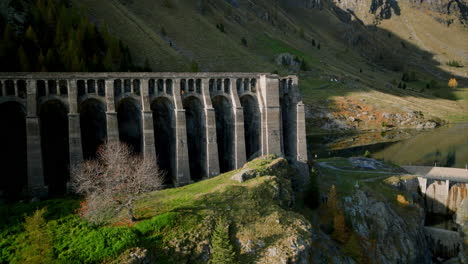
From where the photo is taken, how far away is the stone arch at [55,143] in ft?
166

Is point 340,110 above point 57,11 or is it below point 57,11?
below

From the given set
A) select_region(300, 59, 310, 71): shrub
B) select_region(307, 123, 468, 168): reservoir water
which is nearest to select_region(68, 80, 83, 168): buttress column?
select_region(307, 123, 468, 168): reservoir water

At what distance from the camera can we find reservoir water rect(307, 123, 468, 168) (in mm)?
89938

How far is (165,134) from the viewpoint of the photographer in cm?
5775

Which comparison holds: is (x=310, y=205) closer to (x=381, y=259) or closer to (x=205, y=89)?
(x=381, y=259)

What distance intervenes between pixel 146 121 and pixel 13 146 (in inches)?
676

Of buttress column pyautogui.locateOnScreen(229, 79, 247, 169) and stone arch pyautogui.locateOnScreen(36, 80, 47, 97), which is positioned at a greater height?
stone arch pyautogui.locateOnScreen(36, 80, 47, 97)

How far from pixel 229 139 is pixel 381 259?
26.5 metres

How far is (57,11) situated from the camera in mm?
92375

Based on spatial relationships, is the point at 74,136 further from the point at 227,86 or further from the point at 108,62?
the point at 108,62

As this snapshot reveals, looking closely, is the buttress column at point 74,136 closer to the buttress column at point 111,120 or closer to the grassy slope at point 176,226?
the buttress column at point 111,120

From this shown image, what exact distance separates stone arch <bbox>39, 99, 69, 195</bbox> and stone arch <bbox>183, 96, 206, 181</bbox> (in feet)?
56.7

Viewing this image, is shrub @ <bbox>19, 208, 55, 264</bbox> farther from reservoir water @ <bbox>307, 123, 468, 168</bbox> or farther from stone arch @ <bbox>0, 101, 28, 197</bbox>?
reservoir water @ <bbox>307, 123, 468, 168</bbox>

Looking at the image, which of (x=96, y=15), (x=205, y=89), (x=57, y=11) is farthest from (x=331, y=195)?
(x=96, y=15)
